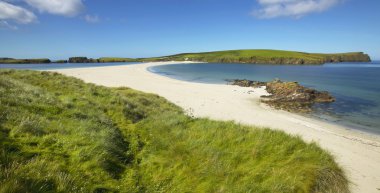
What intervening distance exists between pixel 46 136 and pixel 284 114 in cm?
2356

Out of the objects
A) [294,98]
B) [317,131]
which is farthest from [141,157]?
[294,98]

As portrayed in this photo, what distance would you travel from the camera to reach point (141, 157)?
25.7ft

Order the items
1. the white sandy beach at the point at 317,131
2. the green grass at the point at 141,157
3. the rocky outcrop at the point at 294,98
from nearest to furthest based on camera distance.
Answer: the green grass at the point at 141,157 → the white sandy beach at the point at 317,131 → the rocky outcrop at the point at 294,98

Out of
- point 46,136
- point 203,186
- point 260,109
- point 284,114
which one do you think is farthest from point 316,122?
point 46,136

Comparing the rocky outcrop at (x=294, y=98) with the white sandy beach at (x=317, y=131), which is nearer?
the white sandy beach at (x=317, y=131)

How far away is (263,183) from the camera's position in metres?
6.73

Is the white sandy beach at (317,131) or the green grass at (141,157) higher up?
the green grass at (141,157)

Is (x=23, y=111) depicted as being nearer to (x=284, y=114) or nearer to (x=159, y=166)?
(x=159, y=166)

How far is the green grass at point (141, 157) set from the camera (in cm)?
530

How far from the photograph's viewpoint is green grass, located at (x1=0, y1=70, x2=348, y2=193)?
5.30 m

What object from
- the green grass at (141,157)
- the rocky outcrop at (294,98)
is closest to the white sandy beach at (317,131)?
the rocky outcrop at (294,98)

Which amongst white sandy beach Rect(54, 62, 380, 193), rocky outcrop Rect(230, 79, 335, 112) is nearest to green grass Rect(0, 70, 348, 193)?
white sandy beach Rect(54, 62, 380, 193)

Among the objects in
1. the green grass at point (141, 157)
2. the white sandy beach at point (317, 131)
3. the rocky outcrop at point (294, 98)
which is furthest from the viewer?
the rocky outcrop at point (294, 98)

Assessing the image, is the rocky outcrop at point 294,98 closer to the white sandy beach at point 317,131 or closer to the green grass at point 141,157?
the white sandy beach at point 317,131
